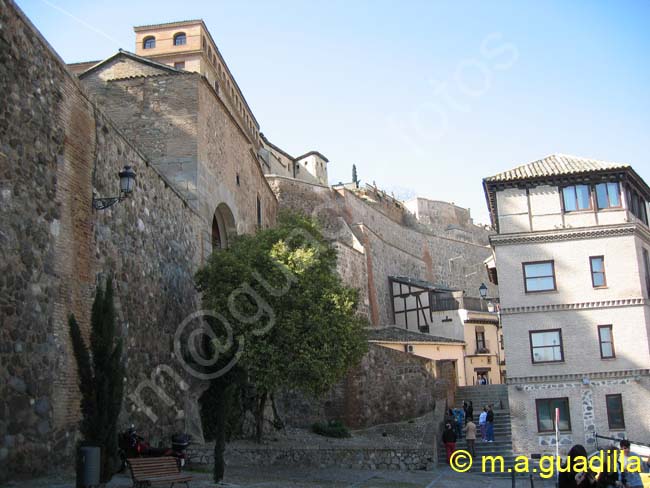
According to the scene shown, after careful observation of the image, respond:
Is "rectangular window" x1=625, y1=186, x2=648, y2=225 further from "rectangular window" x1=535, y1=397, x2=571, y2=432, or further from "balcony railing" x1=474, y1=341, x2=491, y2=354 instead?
"balcony railing" x1=474, y1=341, x2=491, y2=354

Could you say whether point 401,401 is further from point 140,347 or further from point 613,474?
point 613,474

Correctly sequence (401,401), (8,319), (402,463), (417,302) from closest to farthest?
(8,319), (402,463), (401,401), (417,302)

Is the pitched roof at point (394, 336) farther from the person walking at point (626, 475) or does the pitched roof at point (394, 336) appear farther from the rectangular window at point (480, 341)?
the person walking at point (626, 475)

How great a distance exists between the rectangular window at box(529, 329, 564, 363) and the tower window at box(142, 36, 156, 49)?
37.3 meters

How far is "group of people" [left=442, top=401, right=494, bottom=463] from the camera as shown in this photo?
76.2ft

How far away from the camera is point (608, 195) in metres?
23.5

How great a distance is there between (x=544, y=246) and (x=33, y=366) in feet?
55.8

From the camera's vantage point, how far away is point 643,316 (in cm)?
2227

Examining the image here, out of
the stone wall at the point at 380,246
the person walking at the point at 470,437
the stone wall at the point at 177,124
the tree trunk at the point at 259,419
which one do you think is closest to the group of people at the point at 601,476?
the tree trunk at the point at 259,419

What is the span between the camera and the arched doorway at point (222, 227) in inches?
1025

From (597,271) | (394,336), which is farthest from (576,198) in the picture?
(394,336)

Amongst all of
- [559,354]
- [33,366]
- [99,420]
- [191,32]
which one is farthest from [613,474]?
[191,32]

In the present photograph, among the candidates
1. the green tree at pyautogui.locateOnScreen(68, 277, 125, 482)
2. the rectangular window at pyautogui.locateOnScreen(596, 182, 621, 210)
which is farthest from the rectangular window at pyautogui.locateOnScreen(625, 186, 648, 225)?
the green tree at pyautogui.locateOnScreen(68, 277, 125, 482)

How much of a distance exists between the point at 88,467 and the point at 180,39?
145 ft
